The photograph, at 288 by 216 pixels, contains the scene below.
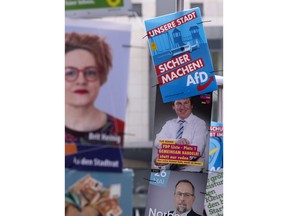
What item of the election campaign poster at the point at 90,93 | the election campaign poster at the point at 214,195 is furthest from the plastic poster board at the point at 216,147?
the election campaign poster at the point at 90,93

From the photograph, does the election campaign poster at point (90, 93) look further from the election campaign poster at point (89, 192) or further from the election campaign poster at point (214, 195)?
the election campaign poster at point (214, 195)

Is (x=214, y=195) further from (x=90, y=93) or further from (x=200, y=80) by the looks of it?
(x=90, y=93)

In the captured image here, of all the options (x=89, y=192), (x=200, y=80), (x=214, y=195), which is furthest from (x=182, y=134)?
(x=89, y=192)

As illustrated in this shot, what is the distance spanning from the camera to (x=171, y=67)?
2.89m

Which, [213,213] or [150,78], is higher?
[150,78]

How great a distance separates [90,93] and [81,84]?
0.05 meters

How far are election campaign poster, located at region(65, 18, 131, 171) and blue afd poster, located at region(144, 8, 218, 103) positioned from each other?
0.34 m

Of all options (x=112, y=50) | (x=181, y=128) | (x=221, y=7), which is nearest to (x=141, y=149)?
(x=181, y=128)

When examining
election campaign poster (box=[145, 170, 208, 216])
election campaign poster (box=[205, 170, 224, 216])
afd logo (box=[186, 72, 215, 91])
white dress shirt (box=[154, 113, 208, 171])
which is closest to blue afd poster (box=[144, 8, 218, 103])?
afd logo (box=[186, 72, 215, 91])

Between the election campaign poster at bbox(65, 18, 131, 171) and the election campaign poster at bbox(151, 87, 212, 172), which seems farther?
the election campaign poster at bbox(151, 87, 212, 172)

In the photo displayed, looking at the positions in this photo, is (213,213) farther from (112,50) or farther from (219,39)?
(112,50)

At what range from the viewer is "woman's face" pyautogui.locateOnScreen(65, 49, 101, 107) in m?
2.53

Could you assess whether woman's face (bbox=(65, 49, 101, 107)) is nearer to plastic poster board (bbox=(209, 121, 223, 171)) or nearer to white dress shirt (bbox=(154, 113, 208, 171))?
white dress shirt (bbox=(154, 113, 208, 171))
